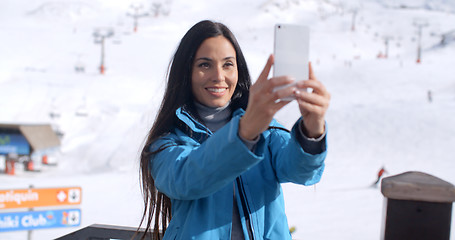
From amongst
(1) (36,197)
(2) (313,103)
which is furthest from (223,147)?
(1) (36,197)

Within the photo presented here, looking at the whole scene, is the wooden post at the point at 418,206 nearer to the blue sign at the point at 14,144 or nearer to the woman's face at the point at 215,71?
the woman's face at the point at 215,71

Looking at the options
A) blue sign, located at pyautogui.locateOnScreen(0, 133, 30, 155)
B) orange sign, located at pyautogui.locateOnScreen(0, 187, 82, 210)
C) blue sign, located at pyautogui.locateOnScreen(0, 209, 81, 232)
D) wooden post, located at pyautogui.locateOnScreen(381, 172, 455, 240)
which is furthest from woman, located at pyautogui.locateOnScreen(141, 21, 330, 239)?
blue sign, located at pyautogui.locateOnScreen(0, 133, 30, 155)

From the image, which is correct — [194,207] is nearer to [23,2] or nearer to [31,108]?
[31,108]

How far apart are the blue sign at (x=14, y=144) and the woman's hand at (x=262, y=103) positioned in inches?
712

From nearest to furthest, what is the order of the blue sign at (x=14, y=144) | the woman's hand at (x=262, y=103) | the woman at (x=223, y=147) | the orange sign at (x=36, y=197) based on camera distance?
the woman's hand at (x=262, y=103) → the woman at (x=223, y=147) → the orange sign at (x=36, y=197) → the blue sign at (x=14, y=144)

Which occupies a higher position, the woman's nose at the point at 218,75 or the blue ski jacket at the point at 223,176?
the woman's nose at the point at 218,75

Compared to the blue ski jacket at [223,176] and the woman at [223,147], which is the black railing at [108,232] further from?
the blue ski jacket at [223,176]

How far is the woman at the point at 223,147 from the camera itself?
123 cm

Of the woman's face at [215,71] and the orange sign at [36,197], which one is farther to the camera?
the orange sign at [36,197]

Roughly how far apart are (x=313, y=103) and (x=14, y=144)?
18.4 meters

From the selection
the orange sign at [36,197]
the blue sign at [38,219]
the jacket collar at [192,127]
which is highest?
the jacket collar at [192,127]

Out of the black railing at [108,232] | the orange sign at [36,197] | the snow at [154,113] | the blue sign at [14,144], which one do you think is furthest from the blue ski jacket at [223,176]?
the blue sign at [14,144]

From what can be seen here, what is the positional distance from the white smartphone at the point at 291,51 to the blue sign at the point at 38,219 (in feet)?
16.0

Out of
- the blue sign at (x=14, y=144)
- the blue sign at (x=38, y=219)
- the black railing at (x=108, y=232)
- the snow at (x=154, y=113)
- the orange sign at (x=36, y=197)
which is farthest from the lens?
the blue sign at (x=14, y=144)
